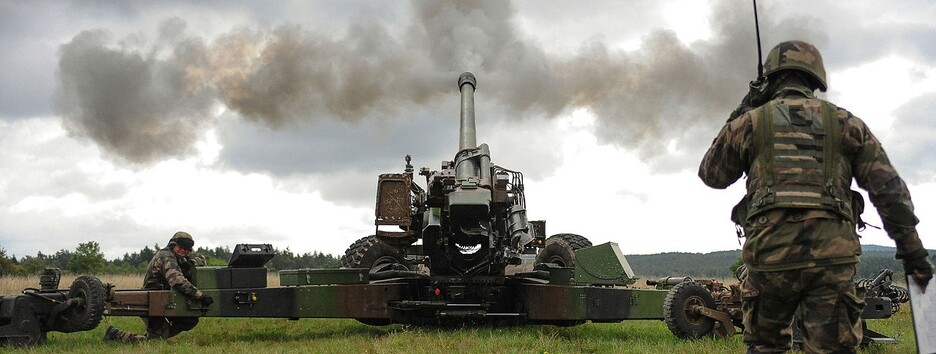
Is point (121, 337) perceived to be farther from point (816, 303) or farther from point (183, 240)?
point (816, 303)

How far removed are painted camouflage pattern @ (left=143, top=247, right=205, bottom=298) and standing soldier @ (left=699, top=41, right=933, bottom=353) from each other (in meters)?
6.52

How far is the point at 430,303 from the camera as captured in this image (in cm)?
972

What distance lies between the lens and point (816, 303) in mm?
4035

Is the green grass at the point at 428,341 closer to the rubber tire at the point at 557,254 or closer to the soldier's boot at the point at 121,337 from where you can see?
the soldier's boot at the point at 121,337

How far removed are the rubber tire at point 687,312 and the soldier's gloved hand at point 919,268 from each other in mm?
4545

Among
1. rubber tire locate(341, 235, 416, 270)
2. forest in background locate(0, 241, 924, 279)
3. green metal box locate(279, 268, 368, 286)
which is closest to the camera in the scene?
green metal box locate(279, 268, 368, 286)

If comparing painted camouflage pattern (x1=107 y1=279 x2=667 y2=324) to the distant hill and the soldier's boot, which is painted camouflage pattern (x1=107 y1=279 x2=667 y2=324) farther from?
the distant hill

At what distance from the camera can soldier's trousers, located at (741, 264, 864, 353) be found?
4004mm

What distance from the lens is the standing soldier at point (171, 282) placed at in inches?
363

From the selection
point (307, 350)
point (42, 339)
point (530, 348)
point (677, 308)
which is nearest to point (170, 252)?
point (42, 339)

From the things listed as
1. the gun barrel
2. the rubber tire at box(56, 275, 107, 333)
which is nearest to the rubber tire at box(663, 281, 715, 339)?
the gun barrel

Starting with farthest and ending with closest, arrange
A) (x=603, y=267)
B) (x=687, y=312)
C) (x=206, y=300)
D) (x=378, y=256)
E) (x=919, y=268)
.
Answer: (x=378, y=256)
(x=603, y=267)
(x=206, y=300)
(x=687, y=312)
(x=919, y=268)

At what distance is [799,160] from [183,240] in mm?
7271

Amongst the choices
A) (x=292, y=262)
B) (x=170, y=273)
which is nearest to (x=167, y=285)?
(x=170, y=273)
